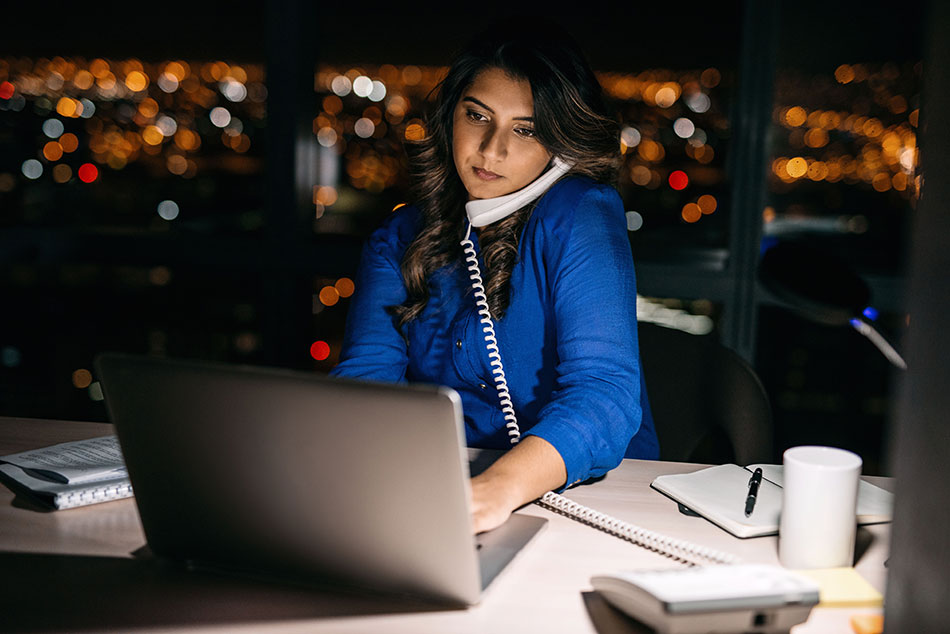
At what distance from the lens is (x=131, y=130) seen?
3.44 m

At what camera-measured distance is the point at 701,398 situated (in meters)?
1.85

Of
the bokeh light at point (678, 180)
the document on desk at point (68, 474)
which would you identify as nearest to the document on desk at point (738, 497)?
the document on desk at point (68, 474)

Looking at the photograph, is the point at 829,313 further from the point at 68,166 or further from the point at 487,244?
the point at 68,166

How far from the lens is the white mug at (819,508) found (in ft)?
3.32

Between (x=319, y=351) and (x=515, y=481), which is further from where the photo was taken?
(x=319, y=351)

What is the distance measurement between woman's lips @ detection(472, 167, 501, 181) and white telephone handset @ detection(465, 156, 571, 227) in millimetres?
52

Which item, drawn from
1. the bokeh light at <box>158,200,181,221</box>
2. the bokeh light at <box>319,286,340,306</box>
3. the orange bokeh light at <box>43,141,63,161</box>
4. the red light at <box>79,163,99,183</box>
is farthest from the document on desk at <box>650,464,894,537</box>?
the orange bokeh light at <box>43,141,63,161</box>

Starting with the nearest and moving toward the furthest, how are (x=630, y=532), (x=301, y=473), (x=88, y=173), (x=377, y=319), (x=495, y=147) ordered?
(x=301, y=473) → (x=630, y=532) → (x=495, y=147) → (x=377, y=319) → (x=88, y=173)

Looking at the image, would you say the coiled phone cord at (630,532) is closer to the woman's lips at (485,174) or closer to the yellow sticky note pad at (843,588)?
the yellow sticky note pad at (843,588)

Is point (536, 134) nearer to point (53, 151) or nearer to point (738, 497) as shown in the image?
point (738, 497)

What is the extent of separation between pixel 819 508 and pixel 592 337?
532 mm

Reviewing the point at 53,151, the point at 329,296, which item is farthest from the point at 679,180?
the point at 53,151

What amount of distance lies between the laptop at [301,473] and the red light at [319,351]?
2.30 metres

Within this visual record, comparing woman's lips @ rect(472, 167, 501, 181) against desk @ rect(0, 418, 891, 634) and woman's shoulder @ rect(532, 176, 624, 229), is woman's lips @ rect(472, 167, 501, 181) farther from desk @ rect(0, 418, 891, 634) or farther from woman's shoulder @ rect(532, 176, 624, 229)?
desk @ rect(0, 418, 891, 634)
